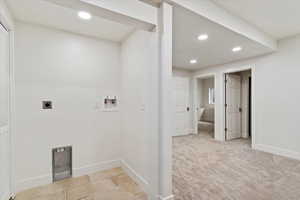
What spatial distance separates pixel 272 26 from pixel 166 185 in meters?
3.19

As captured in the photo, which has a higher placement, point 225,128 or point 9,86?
point 9,86

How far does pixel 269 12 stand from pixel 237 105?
3.23m

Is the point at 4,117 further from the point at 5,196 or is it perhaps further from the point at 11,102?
the point at 5,196

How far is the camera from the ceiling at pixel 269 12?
1.94 m

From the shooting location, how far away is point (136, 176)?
2221mm

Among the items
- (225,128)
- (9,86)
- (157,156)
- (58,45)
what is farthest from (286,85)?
(9,86)

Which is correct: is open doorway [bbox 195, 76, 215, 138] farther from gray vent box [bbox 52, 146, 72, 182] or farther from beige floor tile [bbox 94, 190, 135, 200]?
gray vent box [bbox 52, 146, 72, 182]

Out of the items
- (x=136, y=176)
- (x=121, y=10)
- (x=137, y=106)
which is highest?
(x=121, y=10)

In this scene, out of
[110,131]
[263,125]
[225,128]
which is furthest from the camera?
[225,128]

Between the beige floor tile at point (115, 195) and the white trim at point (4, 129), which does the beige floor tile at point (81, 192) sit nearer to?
the beige floor tile at point (115, 195)

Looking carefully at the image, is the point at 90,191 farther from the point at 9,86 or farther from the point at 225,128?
the point at 225,128

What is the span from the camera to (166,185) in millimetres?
1593

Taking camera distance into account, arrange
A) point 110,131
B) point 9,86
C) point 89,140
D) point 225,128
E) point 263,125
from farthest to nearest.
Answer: point 225,128 → point 263,125 → point 110,131 → point 89,140 → point 9,86

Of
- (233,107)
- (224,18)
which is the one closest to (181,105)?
(233,107)
